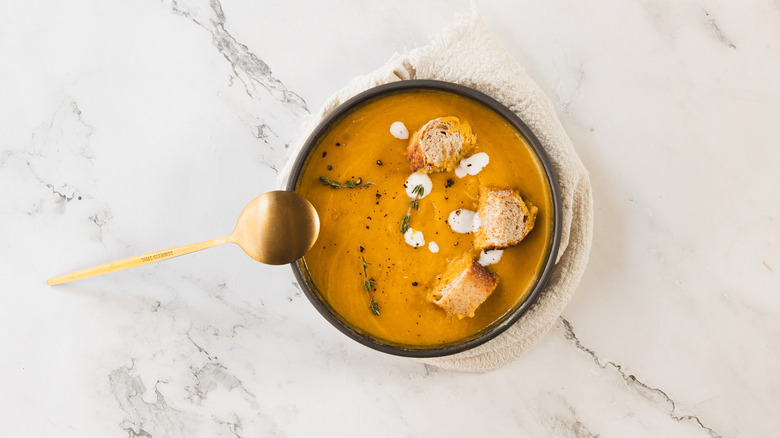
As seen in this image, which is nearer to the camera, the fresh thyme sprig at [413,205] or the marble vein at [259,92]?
the fresh thyme sprig at [413,205]

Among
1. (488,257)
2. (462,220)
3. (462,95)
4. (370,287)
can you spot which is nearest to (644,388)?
(488,257)

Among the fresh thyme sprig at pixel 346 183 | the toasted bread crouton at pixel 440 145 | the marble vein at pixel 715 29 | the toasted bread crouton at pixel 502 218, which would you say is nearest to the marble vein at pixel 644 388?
the toasted bread crouton at pixel 502 218

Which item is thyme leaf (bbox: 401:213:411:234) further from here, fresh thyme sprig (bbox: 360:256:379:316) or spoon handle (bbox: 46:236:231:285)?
spoon handle (bbox: 46:236:231:285)

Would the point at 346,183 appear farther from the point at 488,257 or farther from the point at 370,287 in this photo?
the point at 488,257

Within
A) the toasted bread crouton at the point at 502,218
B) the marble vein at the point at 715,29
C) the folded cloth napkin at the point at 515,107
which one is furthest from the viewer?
the marble vein at the point at 715,29

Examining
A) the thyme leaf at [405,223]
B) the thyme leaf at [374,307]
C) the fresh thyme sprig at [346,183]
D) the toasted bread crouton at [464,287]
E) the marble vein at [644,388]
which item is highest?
the fresh thyme sprig at [346,183]

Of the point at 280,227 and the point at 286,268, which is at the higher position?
the point at 280,227

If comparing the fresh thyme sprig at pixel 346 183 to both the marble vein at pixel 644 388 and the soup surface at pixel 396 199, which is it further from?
the marble vein at pixel 644 388
